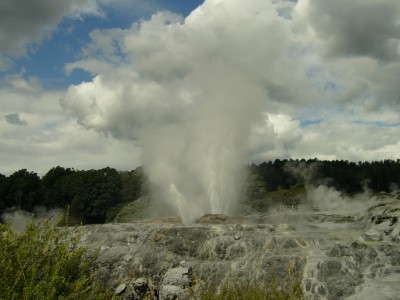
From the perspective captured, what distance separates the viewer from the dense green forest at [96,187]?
82.1 meters

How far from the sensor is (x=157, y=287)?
68.4ft

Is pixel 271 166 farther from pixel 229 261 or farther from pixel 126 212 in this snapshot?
pixel 229 261

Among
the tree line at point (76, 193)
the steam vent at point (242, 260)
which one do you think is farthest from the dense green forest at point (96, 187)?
the steam vent at point (242, 260)

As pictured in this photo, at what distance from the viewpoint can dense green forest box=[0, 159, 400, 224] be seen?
82062 millimetres

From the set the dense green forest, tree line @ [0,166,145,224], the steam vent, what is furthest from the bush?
tree line @ [0,166,145,224]

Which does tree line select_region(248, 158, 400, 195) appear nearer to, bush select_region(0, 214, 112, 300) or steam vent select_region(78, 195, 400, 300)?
steam vent select_region(78, 195, 400, 300)

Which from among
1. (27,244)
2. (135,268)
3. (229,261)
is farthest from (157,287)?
(27,244)

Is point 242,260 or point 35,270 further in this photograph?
point 242,260

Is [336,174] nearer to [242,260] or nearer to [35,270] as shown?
[242,260]

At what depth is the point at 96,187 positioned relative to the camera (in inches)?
3285

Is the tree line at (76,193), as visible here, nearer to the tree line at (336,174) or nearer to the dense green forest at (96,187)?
the dense green forest at (96,187)

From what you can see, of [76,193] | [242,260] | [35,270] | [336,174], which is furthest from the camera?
[336,174]

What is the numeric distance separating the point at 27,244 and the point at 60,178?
277 feet

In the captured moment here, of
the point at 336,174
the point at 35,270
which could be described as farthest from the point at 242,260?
the point at 336,174
